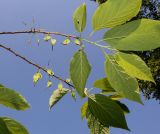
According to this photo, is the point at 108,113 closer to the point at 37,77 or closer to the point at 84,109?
the point at 84,109

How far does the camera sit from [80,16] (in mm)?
532

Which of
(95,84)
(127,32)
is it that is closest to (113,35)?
(127,32)

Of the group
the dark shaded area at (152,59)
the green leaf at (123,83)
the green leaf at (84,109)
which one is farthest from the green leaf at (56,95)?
the dark shaded area at (152,59)

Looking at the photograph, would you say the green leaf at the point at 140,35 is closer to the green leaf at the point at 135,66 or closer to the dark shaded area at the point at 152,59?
the green leaf at the point at 135,66

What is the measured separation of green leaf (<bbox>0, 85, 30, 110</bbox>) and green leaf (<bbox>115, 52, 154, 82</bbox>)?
15 centimetres

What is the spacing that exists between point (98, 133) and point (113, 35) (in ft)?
0.51

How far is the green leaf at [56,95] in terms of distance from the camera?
0.64 m

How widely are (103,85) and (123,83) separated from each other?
0.12m

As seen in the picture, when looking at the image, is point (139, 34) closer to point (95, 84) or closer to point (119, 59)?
point (119, 59)

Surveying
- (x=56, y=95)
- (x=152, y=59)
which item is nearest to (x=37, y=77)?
(x=56, y=95)

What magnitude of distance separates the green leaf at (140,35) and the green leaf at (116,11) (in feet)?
0.04

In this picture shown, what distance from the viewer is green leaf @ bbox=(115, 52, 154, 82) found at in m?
0.51

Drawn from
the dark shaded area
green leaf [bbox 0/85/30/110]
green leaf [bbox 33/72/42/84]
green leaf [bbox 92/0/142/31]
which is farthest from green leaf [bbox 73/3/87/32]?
the dark shaded area

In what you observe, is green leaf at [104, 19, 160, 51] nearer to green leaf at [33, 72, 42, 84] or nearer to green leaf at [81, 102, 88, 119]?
green leaf at [81, 102, 88, 119]
